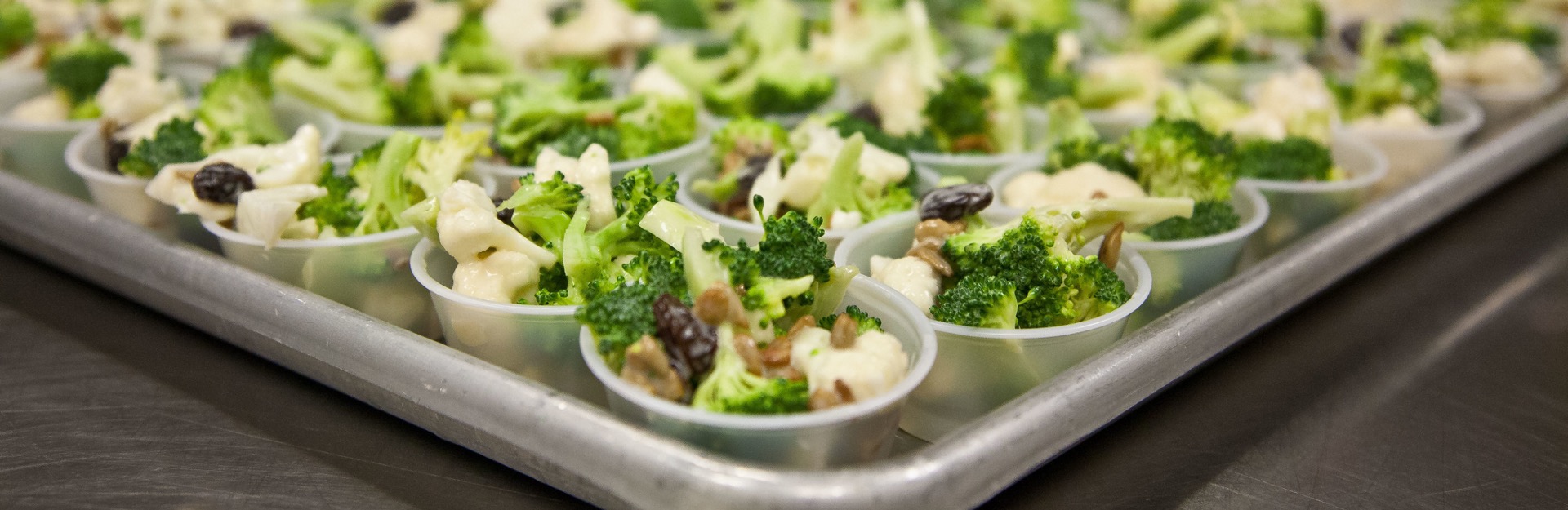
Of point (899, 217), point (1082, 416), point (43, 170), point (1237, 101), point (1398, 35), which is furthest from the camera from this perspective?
point (1398, 35)

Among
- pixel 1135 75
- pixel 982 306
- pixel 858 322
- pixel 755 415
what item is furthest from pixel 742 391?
pixel 1135 75

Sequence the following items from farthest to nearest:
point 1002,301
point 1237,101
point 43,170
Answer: point 1237,101 → point 43,170 → point 1002,301

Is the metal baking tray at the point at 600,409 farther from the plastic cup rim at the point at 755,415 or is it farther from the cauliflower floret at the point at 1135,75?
the cauliflower floret at the point at 1135,75

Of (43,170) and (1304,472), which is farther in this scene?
(43,170)

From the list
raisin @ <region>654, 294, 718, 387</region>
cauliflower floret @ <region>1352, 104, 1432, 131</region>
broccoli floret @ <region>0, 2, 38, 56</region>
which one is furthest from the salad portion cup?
broccoli floret @ <region>0, 2, 38, 56</region>

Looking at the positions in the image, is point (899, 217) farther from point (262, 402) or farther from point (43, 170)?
point (43, 170)

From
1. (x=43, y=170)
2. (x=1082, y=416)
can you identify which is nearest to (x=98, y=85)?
(x=43, y=170)
